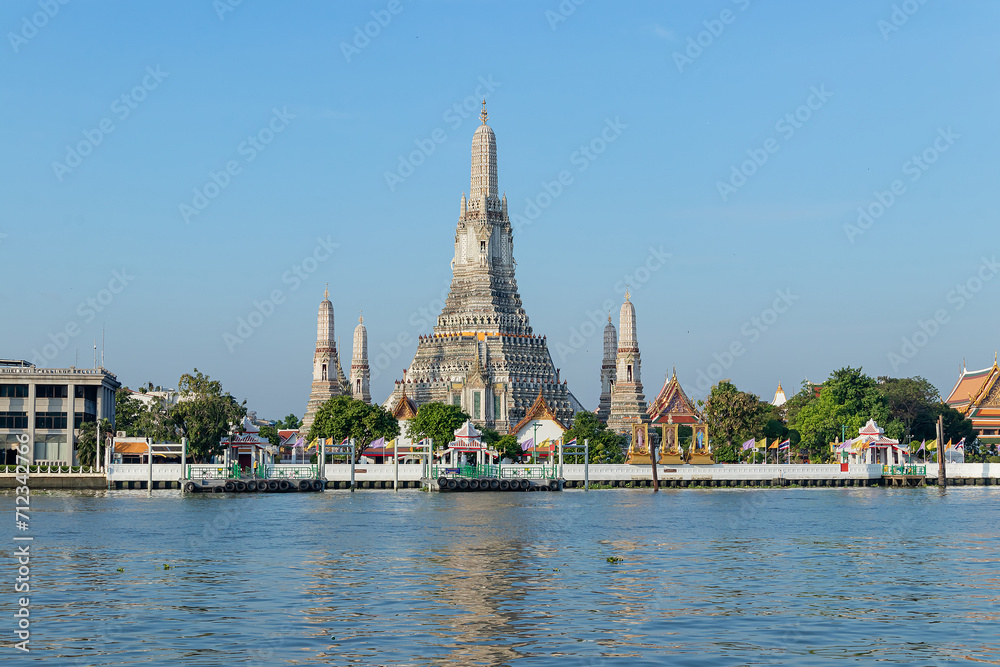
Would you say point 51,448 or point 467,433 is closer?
point 467,433

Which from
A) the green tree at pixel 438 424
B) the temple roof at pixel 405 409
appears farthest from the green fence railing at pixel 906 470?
the temple roof at pixel 405 409

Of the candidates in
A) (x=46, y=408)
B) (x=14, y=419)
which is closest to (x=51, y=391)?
(x=46, y=408)

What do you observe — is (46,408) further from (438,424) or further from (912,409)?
(912,409)

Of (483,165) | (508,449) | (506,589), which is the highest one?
(483,165)

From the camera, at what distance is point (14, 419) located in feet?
360

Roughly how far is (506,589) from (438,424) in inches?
3431

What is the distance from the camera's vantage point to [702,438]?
115938 millimetres

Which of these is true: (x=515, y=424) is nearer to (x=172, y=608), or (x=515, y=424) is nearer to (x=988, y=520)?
(x=988, y=520)

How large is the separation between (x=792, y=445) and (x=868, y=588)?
370 feet

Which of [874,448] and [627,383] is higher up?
[627,383]

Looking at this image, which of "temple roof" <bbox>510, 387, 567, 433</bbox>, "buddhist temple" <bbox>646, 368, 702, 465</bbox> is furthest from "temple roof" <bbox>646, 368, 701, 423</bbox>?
"temple roof" <bbox>510, 387, 567, 433</bbox>

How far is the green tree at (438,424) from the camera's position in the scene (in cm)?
12544

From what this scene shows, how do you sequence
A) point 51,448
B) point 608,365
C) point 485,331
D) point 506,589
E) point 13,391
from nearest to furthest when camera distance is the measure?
point 506,589
point 13,391
point 51,448
point 485,331
point 608,365

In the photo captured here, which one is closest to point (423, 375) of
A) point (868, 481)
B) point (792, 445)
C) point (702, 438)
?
point (792, 445)
